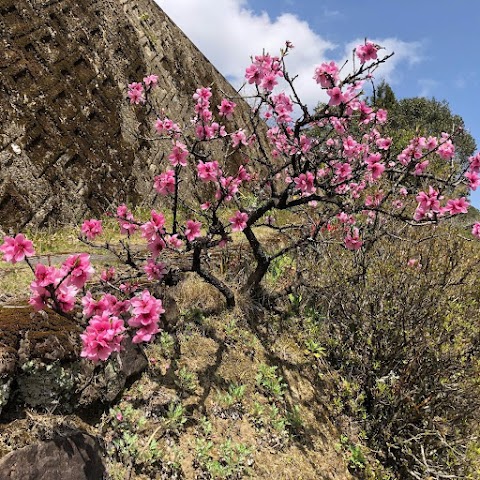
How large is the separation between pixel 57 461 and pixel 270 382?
2.21 m

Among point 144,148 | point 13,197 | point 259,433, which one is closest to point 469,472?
point 259,433

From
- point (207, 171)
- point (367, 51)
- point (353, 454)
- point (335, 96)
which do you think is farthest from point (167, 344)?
point (367, 51)

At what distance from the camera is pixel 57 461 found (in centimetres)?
237

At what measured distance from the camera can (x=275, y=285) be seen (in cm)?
549

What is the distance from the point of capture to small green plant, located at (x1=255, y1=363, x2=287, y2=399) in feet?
13.5

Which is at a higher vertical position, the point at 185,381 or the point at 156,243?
Result: the point at 156,243

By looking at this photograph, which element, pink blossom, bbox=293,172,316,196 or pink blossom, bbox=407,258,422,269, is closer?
pink blossom, bbox=293,172,316,196

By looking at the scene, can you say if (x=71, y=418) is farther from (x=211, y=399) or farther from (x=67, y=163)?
(x=67, y=163)

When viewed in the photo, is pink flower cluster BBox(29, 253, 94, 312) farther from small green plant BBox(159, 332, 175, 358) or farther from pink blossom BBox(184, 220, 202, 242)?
small green plant BBox(159, 332, 175, 358)

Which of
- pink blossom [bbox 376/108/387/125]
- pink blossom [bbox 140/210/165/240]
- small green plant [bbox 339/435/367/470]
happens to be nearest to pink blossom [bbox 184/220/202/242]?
pink blossom [bbox 140/210/165/240]

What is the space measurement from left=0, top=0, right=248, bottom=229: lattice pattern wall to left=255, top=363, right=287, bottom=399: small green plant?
12.2 feet

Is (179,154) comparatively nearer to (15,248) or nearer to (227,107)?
(227,107)

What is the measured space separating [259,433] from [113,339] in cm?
198

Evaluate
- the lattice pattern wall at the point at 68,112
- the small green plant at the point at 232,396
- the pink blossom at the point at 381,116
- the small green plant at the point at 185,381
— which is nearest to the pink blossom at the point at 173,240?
the small green plant at the point at 185,381
